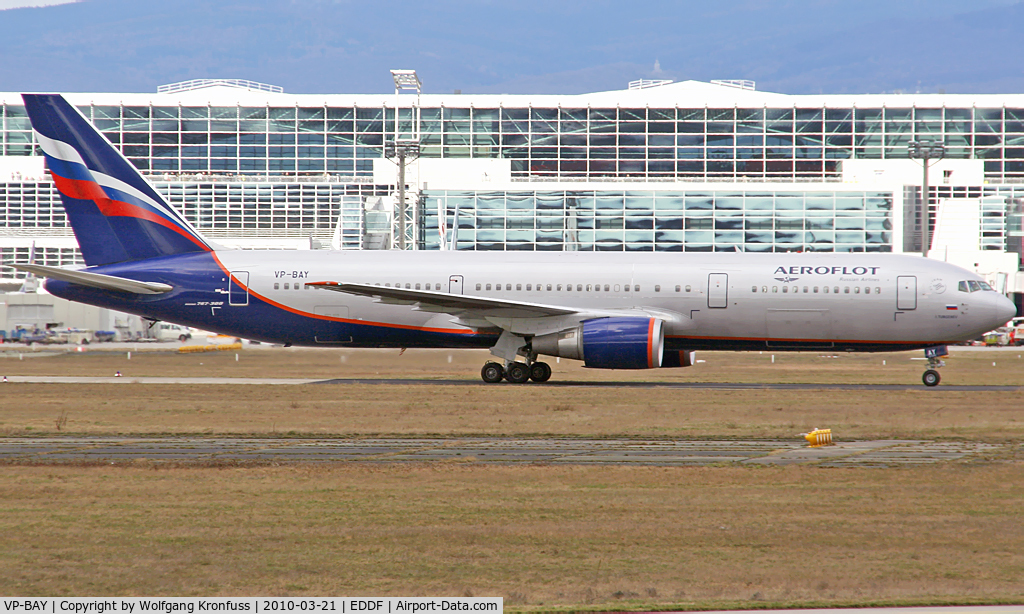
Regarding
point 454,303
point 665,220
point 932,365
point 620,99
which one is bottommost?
point 932,365

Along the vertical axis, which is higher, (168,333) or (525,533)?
(168,333)

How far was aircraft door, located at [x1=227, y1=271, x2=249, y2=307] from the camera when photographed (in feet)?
106

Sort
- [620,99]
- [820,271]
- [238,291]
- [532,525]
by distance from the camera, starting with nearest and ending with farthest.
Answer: [532,525]
[820,271]
[238,291]
[620,99]

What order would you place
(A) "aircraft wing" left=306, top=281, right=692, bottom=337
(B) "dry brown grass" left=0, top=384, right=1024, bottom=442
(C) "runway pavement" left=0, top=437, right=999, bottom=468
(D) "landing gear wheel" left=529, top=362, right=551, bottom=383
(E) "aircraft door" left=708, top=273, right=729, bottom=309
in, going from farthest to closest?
(D) "landing gear wheel" left=529, top=362, right=551, bottom=383 < (E) "aircraft door" left=708, top=273, right=729, bottom=309 < (A) "aircraft wing" left=306, top=281, right=692, bottom=337 < (B) "dry brown grass" left=0, top=384, right=1024, bottom=442 < (C) "runway pavement" left=0, top=437, right=999, bottom=468

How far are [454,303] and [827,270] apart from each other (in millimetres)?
11252

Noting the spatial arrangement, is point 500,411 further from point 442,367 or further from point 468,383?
point 442,367

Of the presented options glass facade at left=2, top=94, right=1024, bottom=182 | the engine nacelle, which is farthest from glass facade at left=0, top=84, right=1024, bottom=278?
the engine nacelle

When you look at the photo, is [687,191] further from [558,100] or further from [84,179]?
[84,179]

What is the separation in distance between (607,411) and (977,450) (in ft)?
27.6

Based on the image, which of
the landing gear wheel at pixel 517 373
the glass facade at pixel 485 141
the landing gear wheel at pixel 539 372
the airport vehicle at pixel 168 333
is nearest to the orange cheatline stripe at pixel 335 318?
the landing gear wheel at pixel 517 373

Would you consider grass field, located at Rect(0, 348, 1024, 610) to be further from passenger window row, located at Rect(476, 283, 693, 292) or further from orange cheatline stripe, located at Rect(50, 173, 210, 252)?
orange cheatline stripe, located at Rect(50, 173, 210, 252)

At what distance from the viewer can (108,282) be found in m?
31.5

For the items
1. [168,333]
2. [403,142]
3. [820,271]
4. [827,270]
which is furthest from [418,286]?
[168,333]

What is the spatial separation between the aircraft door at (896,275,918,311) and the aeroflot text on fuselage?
85cm
